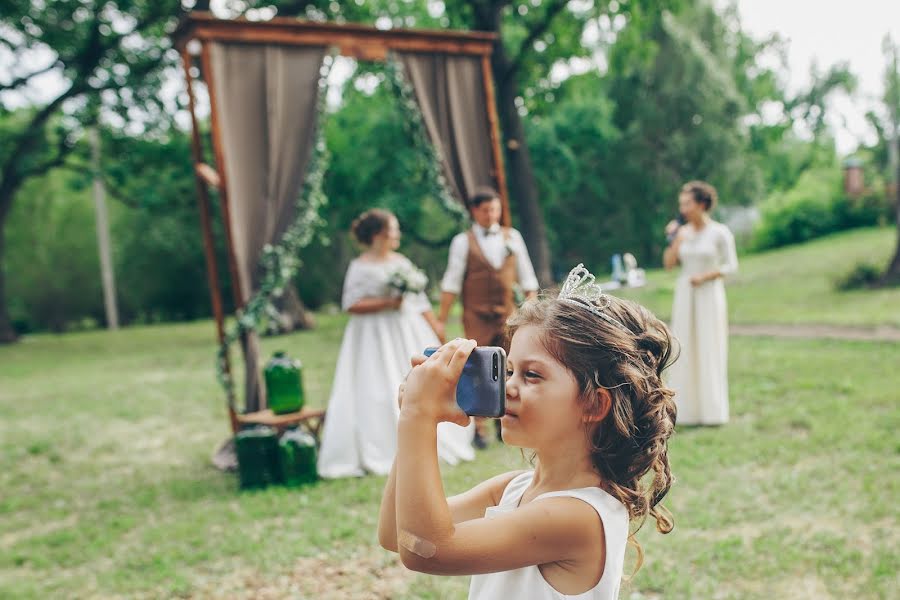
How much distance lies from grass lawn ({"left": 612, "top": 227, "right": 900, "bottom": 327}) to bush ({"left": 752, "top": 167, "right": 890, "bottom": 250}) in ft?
3.21

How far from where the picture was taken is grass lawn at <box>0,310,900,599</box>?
12.8ft

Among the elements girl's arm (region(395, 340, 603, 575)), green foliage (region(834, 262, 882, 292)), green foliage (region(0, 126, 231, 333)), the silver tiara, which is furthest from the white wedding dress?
green foliage (region(0, 126, 231, 333))

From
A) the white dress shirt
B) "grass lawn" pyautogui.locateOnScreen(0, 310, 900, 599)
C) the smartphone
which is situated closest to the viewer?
the smartphone

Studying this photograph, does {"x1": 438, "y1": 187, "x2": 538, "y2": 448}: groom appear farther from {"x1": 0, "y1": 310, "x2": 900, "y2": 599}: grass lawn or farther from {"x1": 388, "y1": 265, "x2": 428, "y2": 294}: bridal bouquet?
{"x1": 0, "y1": 310, "x2": 900, "y2": 599}: grass lawn

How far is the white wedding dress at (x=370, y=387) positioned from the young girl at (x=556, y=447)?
15.0 feet

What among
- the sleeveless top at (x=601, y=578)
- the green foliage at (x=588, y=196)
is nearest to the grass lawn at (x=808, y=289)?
the green foliage at (x=588, y=196)

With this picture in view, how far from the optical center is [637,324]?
67.0 inches

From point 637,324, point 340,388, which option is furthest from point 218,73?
point 637,324

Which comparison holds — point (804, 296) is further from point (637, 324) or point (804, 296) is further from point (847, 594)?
point (637, 324)

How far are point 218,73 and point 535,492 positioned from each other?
5.49m

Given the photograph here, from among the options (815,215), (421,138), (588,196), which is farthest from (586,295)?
(815,215)

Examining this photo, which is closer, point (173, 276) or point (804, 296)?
point (804, 296)

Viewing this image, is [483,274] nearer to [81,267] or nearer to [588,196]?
[588,196]

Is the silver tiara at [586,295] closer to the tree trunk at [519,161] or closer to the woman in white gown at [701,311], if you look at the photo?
the woman in white gown at [701,311]
